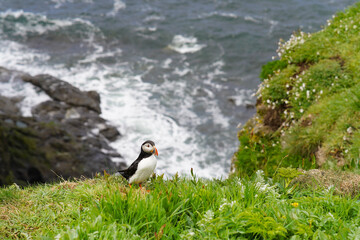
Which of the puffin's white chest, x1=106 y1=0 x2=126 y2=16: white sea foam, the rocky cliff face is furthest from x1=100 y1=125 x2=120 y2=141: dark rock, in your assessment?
x1=106 y1=0 x2=126 y2=16: white sea foam

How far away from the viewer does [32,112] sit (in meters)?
19.6

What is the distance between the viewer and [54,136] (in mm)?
17984

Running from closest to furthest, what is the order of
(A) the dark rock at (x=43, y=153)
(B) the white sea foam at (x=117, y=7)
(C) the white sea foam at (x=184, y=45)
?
(A) the dark rock at (x=43, y=153)
(C) the white sea foam at (x=184, y=45)
(B) the white sea foam at (x=117, y=7)

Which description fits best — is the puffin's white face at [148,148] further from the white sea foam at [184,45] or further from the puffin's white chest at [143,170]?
the white sea foam at [184,45]

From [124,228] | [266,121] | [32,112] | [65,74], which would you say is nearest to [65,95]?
[32,112]

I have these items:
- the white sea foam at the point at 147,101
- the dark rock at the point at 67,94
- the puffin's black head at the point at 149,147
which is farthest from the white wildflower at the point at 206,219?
the dark rock at the point at 67,94

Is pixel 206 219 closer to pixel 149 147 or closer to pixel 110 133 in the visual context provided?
pixel 149 147

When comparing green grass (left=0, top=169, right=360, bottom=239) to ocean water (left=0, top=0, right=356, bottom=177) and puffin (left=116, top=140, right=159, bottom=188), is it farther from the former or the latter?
ocean water (left=0, top=0, right=356, bottom=177)

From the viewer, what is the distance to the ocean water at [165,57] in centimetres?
1958

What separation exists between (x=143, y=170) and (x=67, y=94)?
616 inches

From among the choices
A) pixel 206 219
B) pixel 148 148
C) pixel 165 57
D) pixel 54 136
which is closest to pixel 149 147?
pixel 148 148

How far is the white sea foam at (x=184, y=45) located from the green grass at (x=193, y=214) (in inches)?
840

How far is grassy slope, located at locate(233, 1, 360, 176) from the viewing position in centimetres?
924

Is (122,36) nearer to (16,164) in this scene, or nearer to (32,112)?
(32,112)
